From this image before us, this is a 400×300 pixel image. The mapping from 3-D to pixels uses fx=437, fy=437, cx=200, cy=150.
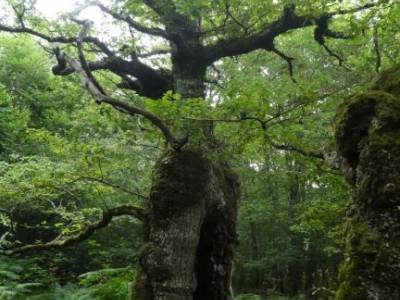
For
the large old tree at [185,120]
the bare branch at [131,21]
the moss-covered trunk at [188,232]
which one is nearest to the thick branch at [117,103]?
the large old tree at [185,120]

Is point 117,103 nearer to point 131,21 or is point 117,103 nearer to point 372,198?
point 131,21

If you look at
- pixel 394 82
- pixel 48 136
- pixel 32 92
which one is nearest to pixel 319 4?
pixel 394 82

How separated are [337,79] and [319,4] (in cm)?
864

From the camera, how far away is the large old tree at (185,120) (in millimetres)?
5359

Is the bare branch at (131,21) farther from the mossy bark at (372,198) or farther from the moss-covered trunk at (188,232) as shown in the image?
the mossy bark at (372,198)

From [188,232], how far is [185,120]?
1453 millimetres

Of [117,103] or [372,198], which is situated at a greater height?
[117,103]

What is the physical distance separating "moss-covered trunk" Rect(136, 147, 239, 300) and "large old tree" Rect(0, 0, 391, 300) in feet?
0.04

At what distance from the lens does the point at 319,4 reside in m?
6.72

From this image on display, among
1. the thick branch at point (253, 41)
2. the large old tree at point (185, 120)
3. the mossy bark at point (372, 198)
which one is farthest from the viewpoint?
the thick branch at point (253, 41)

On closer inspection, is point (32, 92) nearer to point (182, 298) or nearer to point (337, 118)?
point (182, 298)

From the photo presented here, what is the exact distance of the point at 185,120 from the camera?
5199 millimetres

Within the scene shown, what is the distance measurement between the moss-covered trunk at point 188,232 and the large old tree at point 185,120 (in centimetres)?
1

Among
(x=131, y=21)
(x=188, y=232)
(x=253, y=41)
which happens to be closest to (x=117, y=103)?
(x=188, y=232)
